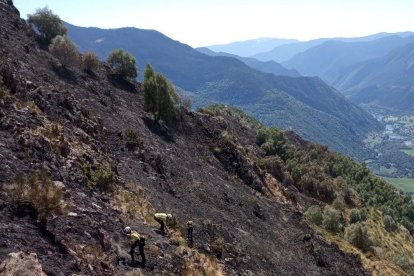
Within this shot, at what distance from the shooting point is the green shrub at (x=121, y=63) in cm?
6875

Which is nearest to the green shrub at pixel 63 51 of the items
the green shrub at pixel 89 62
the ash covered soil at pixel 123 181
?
the ash covered soil at pixel 123 181

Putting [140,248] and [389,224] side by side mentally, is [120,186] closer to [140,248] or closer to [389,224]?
[140,248]

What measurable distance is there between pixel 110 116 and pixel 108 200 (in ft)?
68.3

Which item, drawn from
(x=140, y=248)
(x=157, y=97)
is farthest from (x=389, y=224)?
(x=140, y=248)

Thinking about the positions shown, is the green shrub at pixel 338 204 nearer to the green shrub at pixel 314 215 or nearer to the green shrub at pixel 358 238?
the green shrub at pixel 314 215

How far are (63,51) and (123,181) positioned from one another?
28.6 meters

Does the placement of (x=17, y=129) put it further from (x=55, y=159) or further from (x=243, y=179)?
(x=243, y=179)

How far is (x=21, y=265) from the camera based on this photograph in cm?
1777

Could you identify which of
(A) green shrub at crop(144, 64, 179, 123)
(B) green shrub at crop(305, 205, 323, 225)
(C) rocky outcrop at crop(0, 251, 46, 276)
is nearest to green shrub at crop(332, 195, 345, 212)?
(B) green shrub at crop(305, 205, 323, 225)

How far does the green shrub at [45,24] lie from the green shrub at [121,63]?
908 centimetres

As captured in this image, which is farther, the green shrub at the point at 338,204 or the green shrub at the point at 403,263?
the green shrub at the point at 338,204

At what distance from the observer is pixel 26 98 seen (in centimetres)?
3831

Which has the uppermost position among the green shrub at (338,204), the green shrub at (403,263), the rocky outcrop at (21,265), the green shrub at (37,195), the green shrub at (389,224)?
the green shrub at (37,195)

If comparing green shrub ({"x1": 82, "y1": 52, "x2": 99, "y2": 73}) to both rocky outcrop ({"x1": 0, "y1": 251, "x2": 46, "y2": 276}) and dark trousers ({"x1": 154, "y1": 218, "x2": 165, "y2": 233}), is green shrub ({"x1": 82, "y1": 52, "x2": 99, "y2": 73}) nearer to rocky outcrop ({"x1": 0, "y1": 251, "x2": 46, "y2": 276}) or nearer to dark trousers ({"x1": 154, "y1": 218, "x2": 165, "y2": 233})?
dark trousers ({"x1": 154, "y1": 218, "x2": 165, "y2": 233})
